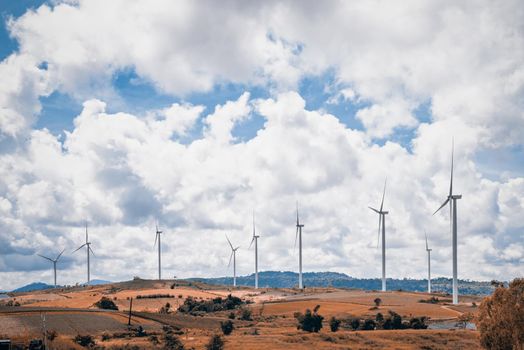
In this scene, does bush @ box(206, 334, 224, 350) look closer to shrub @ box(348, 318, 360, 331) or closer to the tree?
the tree

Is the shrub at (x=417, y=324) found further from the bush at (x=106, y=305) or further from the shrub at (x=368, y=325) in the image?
the bush at (x=106, y=305)

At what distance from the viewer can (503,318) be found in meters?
83.2

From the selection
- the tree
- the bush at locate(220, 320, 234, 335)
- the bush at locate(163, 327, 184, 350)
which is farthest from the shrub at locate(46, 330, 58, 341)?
the tree

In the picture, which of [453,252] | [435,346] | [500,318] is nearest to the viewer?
[500,318]

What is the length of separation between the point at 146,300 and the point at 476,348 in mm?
117314

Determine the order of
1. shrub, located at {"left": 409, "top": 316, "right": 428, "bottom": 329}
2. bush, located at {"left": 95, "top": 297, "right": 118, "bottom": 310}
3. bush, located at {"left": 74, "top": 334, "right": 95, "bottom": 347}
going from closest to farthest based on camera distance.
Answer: bush, located at {"left": 74, "top": 334, "right": 95, "bottom": 347}
shrub, located at {"left": 409, "top": 316, "right": 428, "bottom": 329}
bush, located at {"left": 95, "top": 297, "right": 118, "bottom": 310}

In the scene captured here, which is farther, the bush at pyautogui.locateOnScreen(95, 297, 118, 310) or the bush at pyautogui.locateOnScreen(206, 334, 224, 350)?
the bush at pyautogui.locateOnScreen(95, 297, 118, 310)

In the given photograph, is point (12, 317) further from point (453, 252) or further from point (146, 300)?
point (453, 252)

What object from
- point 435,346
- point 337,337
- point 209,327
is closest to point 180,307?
point 209,327

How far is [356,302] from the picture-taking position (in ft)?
606

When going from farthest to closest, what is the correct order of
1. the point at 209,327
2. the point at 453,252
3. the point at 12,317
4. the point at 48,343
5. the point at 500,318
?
the point at 453,252, the point at 209,327, the point at 12,317, the point at 48,343, the point at 500,318

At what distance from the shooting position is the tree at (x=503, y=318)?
3211 inches

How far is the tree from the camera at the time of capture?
268 feet

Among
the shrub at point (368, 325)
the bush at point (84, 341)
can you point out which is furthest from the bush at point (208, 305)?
the bush at point (84, 341)
